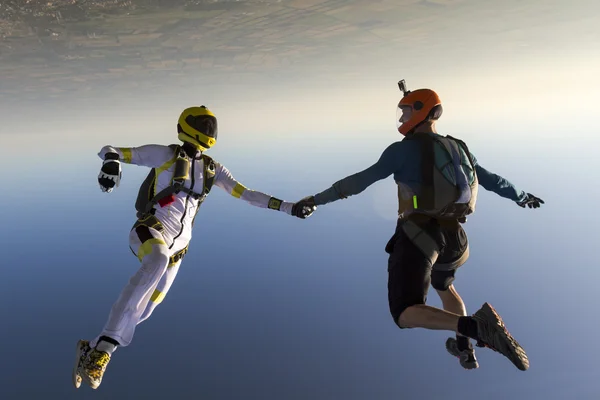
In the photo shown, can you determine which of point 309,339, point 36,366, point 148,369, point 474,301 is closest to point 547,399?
point 474,301

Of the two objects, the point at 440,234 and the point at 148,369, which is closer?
the point at 440,234

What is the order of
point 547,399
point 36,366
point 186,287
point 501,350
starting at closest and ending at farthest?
point 501,350, point 36,366, point 547,399, point 186,287

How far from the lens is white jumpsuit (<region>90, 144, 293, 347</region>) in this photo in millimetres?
3451

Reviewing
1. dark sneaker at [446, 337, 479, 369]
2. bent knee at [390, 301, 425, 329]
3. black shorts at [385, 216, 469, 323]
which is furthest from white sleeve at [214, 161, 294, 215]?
dark sneaker at [446, 337, 479, 369]

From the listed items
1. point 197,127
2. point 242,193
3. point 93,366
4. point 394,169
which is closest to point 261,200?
point 242,193

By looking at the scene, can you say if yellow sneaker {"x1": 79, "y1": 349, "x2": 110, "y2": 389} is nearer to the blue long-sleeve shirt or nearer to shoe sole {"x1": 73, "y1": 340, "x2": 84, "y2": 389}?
shoe sole {"x1": 73, "y1": 340, "x2": 84, "y2": 389}

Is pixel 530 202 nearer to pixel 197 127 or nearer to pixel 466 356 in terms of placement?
pixel 466 356

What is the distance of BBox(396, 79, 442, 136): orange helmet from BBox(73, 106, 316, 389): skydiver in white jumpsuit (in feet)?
5.46

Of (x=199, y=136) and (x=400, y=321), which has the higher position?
(x=199, y=136)

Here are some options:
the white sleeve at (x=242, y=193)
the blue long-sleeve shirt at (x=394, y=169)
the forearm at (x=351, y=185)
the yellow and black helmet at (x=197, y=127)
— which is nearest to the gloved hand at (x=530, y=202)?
the blue long-sleeve shirt at (x=394, y=169)

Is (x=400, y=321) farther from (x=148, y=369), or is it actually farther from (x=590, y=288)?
(x=590, y=288)

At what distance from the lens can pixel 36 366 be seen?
83250 mm

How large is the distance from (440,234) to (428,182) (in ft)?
1.77

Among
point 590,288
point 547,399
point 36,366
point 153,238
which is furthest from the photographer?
point 590,288
